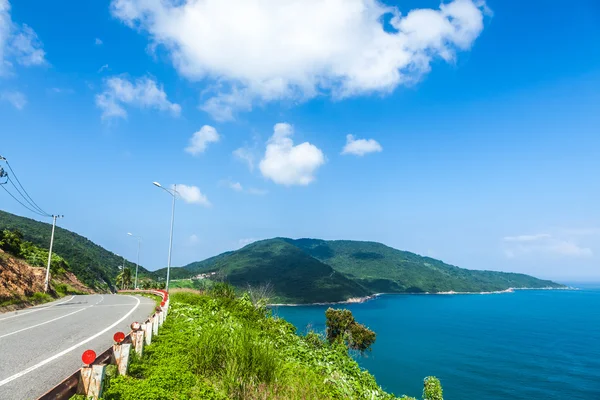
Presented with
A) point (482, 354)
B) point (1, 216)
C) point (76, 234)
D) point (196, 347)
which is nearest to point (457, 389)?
point (482, 354)

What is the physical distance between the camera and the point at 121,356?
6.38 metres

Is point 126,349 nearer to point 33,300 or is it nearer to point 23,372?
point 23,372

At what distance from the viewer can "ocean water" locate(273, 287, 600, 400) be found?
228 ft

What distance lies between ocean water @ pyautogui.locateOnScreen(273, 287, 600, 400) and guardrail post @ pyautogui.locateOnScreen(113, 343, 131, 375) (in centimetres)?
2269

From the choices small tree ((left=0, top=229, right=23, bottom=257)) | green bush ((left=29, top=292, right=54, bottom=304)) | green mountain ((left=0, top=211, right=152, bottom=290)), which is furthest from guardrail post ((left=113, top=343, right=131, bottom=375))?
green mountain ((left=0, top=211, right=152, bottom=290))

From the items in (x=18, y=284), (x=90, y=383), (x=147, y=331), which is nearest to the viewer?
(x=90, y=383)

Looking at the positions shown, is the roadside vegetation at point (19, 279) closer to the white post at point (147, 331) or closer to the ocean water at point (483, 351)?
the white post at point (147, 331)

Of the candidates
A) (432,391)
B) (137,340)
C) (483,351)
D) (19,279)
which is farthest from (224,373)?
(483,351)

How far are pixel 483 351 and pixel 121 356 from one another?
113919mm

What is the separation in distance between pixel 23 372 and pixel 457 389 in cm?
7825

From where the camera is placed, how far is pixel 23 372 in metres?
6.96

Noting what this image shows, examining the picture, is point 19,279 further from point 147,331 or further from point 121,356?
point 121,356

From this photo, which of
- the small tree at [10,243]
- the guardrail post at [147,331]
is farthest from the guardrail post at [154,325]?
the small tree at [10,243]

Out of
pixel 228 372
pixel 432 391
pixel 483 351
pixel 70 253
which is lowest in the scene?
pixel 483 351
